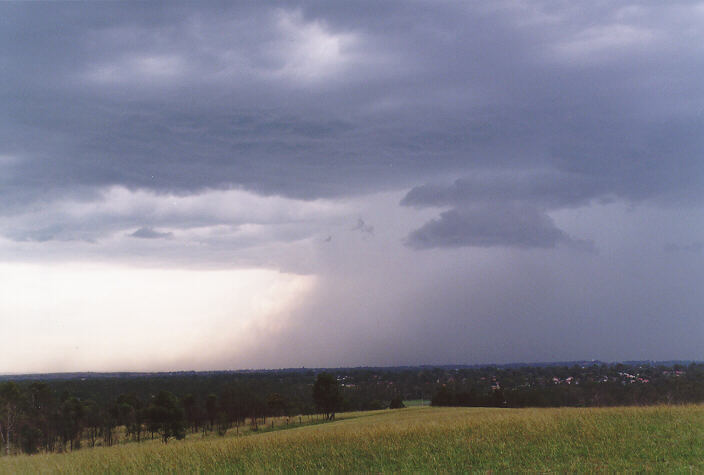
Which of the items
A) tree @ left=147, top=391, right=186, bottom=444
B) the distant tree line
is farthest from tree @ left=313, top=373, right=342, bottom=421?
tree @ left=147, top=391, right=186, bottom=444

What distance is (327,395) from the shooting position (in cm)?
9375

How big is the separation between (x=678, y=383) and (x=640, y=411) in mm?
97917

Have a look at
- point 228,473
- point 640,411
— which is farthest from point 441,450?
point 640,411

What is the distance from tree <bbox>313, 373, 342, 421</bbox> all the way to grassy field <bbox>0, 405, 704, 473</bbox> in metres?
64.4

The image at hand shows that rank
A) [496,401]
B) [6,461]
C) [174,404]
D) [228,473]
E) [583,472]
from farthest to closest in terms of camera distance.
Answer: [496,401]
[174,404]
[6,461]
[228,473]
[583,472]

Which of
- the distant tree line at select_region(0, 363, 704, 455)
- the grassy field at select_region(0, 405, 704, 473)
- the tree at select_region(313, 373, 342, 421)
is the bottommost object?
the distant tree line at select_region(0, 363, 704, 455)

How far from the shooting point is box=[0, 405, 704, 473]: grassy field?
21.0 metres

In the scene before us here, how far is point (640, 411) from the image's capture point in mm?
32594

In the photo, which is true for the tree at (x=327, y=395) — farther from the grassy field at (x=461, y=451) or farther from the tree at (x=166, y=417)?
the grassy field at (x=461, y=451)

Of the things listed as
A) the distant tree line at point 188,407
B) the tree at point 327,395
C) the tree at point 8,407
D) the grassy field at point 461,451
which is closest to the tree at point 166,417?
the distant tree line at point 188,407

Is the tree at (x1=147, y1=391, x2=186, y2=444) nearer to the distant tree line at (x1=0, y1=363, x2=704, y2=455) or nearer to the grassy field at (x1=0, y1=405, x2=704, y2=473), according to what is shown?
the distant tree line at (x1=0, y1=363, x2=704, y2=455)

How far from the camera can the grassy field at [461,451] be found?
21016 millimetres

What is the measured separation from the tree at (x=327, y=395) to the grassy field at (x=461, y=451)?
211 feet

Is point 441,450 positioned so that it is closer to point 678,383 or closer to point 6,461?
point 6,461
